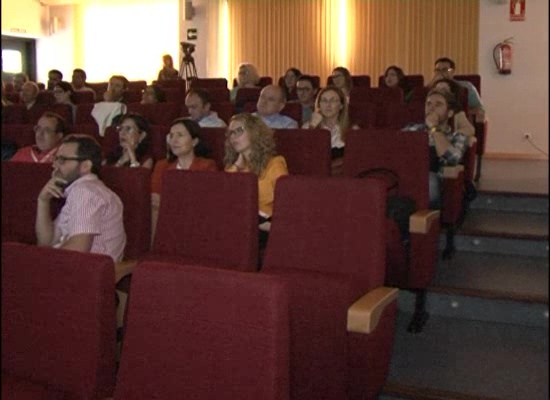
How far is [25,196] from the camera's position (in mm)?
2869

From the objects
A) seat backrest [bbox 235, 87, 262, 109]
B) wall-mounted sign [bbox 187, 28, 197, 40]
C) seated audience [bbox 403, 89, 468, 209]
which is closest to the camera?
seated audience [bbox 403, 89, 468, 209]

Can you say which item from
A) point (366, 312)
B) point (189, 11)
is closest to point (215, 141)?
point (366, 312)

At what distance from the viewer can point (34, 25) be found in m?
11.9

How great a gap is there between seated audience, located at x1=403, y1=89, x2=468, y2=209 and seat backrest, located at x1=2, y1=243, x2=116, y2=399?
2251 millimetres

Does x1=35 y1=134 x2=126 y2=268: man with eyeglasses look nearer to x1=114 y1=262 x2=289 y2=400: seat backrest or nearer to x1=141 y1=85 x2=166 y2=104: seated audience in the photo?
x1=114 y1=262 x2=289 y2=400: seat backrest

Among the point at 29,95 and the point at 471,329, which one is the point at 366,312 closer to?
the point at 471,329

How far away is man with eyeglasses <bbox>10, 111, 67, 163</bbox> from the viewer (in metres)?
3.98

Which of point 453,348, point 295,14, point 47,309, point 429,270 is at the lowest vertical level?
point 453,348

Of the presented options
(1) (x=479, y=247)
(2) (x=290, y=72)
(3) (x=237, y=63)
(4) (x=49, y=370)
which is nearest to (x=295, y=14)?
(3) (x=237, y=63)

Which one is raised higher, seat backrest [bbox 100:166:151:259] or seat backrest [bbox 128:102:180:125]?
seat backrest [bbox 128:102:180:125]

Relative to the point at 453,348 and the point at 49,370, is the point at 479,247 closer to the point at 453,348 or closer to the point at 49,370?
the point at 453,348

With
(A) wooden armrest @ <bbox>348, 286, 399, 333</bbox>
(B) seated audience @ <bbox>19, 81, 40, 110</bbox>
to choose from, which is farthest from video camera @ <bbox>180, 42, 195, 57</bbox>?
(A) wooden armrest @ <bbox>348, 286, 399, 333</bbox>

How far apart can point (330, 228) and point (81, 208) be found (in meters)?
0.89

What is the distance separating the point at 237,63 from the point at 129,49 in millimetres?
2592
